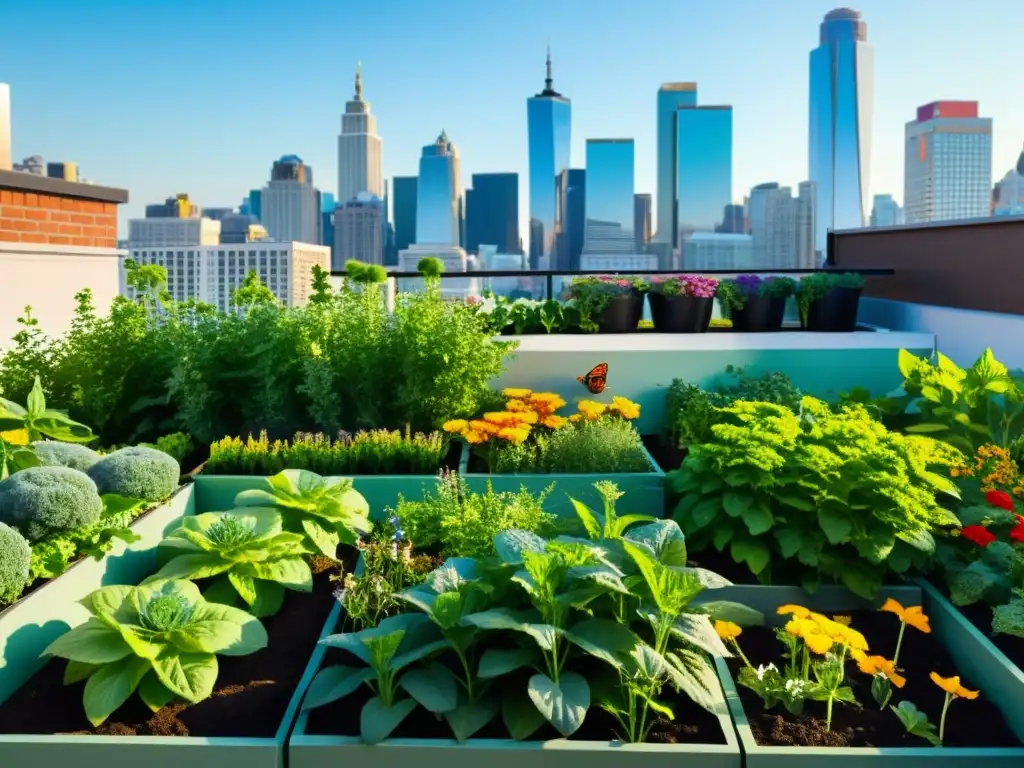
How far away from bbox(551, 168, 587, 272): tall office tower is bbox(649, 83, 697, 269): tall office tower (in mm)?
3611

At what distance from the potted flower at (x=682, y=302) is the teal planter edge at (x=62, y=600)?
4.10 meters

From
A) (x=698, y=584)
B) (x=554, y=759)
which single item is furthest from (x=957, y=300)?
(x=554, y=759)

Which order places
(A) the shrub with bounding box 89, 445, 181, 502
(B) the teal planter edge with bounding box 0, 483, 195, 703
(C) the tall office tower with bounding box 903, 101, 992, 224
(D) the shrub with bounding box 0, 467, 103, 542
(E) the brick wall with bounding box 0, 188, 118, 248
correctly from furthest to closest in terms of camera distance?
(C) the tall office tower with bounding box 903, 101, 992, 224
(E) the brick wall with bounding box 0, 188, 118, 248
(A) the shrub with bounding box 89, 445, 181, 502
(D) the shrub with bounding box 0, 467, 103, 542
(B) the teal planter edge with bounding box 0, 483, 195, 703

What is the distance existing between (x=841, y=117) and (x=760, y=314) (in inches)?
2222

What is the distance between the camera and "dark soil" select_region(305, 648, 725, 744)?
2613 millimetres

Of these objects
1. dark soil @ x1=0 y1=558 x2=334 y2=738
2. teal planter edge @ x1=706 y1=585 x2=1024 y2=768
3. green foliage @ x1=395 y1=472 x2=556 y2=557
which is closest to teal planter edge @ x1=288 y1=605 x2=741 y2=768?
teal planter edge @ x1=706 y1=585 x2=1024 y2=768

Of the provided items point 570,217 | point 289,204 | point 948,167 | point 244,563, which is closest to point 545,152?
point 570,217

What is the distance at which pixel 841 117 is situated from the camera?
58594 mm

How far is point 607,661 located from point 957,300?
5.20 m

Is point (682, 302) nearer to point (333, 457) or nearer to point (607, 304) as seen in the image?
point (607, 304)

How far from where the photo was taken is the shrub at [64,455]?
388cm

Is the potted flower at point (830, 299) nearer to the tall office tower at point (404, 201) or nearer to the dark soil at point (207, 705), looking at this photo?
the dark soil at point (207, 705)

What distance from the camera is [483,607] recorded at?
9.30ft

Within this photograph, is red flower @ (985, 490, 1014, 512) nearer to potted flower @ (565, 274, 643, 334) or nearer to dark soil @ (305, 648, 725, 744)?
dark soil @ (305, 648, 725, 744)
